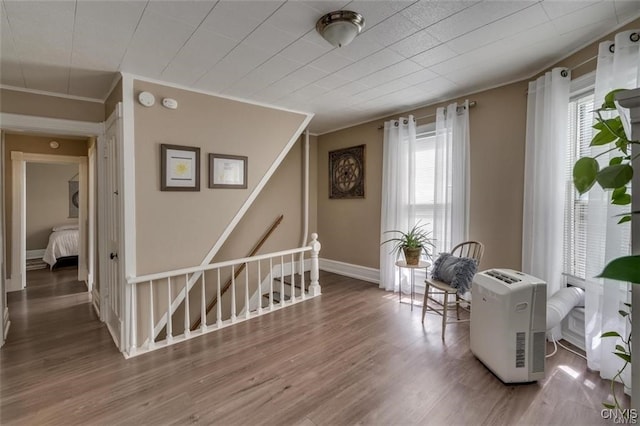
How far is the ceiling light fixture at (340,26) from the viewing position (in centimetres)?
182

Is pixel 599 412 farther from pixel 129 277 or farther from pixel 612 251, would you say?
pixel 129 277

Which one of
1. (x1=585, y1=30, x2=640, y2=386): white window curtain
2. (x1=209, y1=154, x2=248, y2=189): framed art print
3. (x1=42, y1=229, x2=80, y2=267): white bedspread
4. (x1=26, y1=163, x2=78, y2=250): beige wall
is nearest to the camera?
(x1=585, y1=30, x2=640, y2=386): white window curtain

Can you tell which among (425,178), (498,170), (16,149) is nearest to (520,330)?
(498,170)

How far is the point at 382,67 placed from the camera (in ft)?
8.55

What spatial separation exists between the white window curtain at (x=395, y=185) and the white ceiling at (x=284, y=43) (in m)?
0.86

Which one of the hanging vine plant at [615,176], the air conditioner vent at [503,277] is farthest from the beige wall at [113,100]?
the air conditioner vent at [503,277]

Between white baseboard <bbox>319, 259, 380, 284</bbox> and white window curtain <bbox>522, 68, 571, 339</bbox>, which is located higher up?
white window curtain <bbox>522, 68, 571, 339</bbox>

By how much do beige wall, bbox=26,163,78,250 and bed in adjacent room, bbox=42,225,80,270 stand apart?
2.41ft

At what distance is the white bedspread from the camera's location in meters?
5.64

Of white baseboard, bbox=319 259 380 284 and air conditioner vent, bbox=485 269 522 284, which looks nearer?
air conditioner vent, bbox=485 269 522 284

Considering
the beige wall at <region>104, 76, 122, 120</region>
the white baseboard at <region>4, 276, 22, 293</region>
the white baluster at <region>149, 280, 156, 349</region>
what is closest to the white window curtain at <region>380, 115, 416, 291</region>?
the white baluster at <region>149, 280, 156, 349</region>

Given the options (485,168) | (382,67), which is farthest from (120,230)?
(485,168)

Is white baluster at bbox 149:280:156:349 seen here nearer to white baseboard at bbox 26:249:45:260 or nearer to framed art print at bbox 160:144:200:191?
framed art print at bbox 160:144:200:191

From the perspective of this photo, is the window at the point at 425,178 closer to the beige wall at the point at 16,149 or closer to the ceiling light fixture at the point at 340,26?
the ceiling light fixture at the point at 340,26
